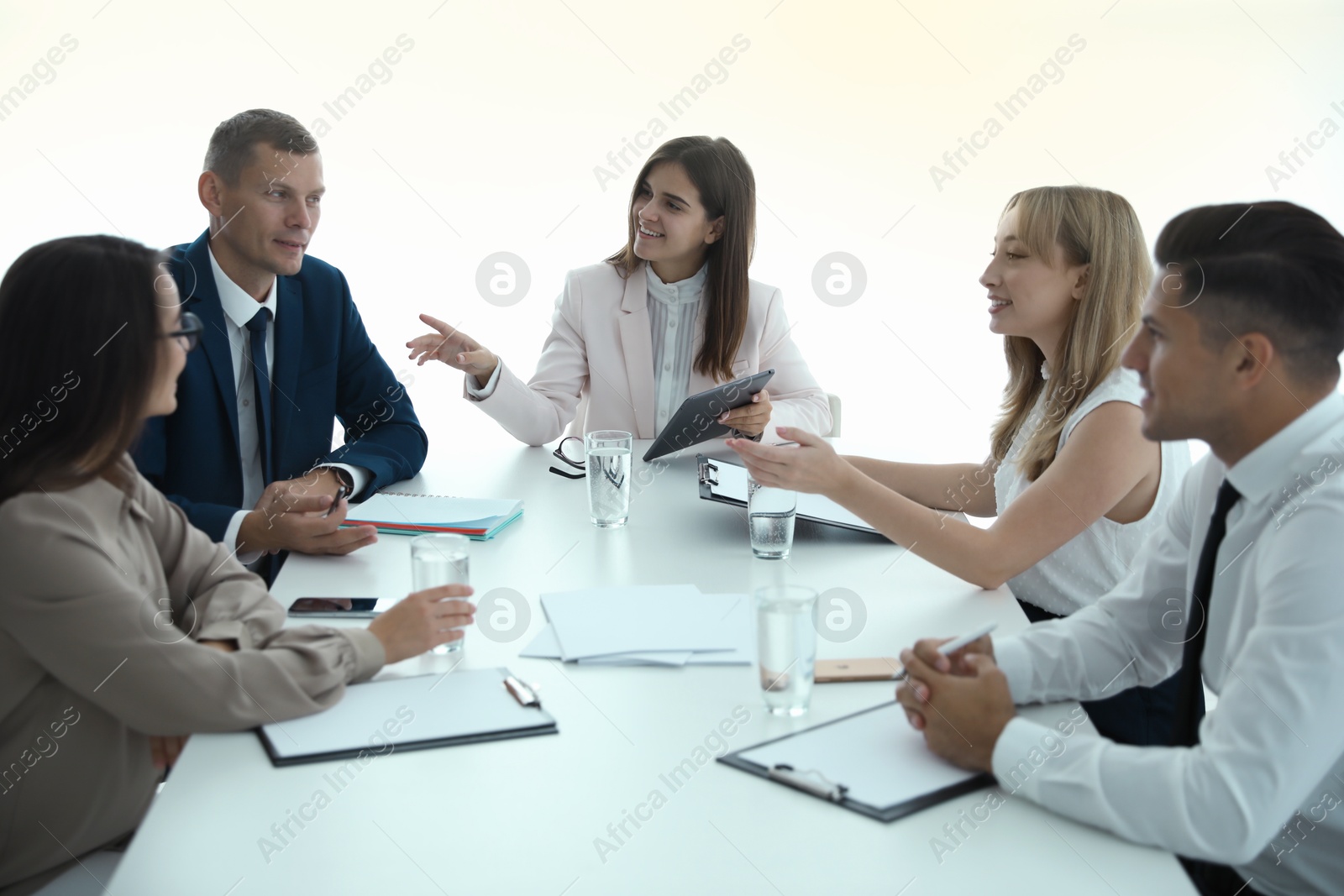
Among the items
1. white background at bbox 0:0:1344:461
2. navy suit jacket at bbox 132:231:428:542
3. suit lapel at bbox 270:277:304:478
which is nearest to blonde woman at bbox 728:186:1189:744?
navy suit jacket at bbox 132:231:428:542

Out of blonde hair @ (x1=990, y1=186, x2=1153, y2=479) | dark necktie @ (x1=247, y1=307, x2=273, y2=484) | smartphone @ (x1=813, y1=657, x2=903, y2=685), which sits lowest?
dark necktie @ (x1=247, y1=307, x2=273, y2=484)

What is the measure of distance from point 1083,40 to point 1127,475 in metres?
3.75

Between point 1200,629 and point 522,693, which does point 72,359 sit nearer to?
point 522,693

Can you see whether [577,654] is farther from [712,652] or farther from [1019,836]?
[1019,836]

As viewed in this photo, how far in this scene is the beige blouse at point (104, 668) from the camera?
3.51 feet

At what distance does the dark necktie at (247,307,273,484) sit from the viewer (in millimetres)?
2266

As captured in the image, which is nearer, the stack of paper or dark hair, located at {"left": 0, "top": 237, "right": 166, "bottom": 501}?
dark hair, located at {"left": 0, "top": 237, "right": 166, "bottom": 501}

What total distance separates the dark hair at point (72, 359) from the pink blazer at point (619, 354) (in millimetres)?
1579

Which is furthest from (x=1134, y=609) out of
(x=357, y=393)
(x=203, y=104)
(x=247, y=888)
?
(x=203, y=104)

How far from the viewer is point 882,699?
1.21 meters

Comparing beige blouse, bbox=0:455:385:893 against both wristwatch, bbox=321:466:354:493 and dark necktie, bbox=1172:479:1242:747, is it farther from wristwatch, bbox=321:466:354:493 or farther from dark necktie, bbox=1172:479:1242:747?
dark necktie, bbox=1172:479:1242:747

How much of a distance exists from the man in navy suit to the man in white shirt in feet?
4.60

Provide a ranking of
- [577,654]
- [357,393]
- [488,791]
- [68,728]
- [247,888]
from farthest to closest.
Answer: [357,393] < [577,654] < [68,728] < [488,791] < [247,888]

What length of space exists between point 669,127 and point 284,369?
9.38 feet
